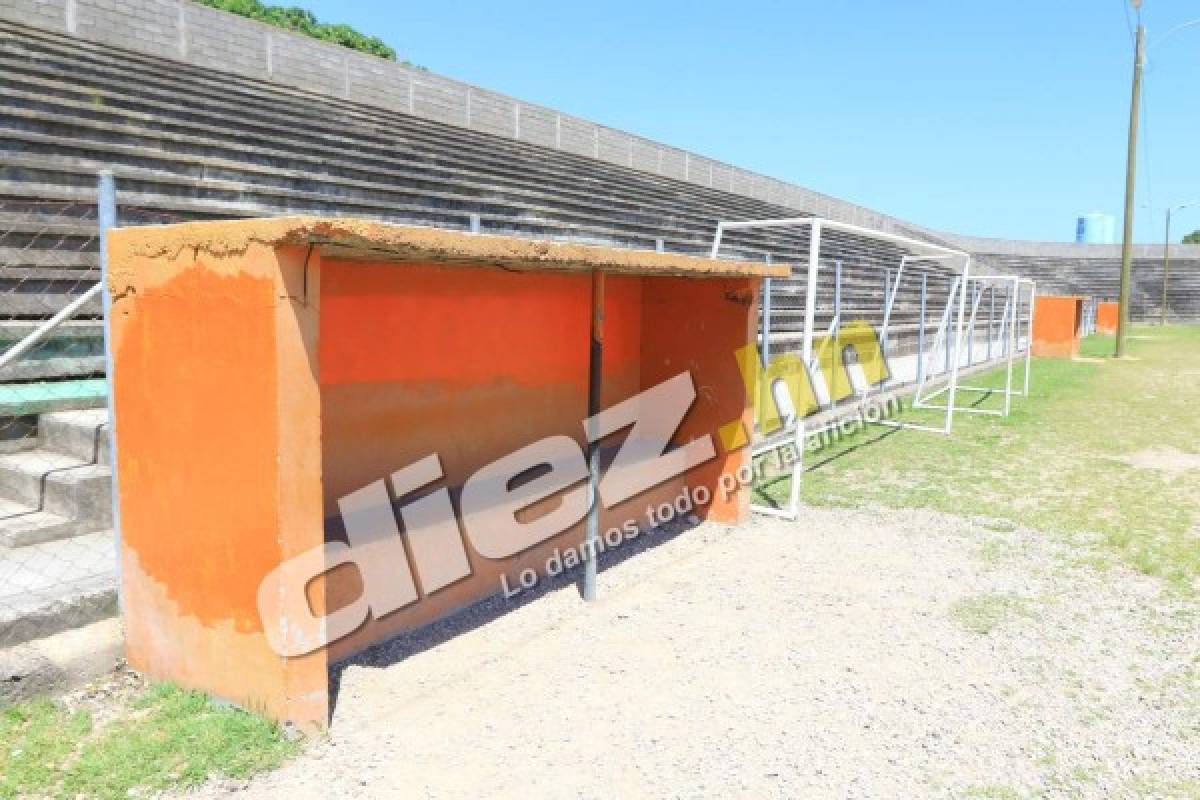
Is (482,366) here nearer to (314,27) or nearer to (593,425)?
(593,425)

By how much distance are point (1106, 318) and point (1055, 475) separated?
1375 inches

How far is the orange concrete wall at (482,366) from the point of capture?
13.5ft

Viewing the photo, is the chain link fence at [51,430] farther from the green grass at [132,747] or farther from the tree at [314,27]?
the tree at [314,27]

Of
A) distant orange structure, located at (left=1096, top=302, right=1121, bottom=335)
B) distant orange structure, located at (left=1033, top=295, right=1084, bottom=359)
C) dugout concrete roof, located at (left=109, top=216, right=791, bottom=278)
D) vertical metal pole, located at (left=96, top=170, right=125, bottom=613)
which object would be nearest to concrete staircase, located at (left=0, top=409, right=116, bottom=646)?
vertical metal pole, located at (left=96, top=170, right=125, bottom=613)

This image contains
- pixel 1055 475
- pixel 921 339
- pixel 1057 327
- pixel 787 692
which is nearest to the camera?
pixel 787 692

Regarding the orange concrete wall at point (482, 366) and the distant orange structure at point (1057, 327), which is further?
the distant orange structure at point (1057, 327)

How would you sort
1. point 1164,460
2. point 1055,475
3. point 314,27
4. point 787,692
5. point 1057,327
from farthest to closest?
point 314,27 < point 1057,327 < point 1164,460 < point 1055,475 < point 787,692

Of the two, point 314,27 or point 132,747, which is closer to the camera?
point 132,747

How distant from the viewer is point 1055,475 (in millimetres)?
7738

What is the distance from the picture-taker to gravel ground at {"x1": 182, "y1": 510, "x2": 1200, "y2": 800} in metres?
2.73

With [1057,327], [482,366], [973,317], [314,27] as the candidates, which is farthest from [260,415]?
[314,27]

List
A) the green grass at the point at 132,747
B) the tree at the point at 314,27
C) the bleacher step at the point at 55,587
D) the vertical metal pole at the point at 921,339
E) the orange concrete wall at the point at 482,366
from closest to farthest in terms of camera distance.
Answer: the green grass at the point at 132,747 < the bleacher step at the point at 55,587 < the orange concrete wall at the point at 482,366 < the vertical metal pole at the point at 921,339 < the tree at the point at 314,27

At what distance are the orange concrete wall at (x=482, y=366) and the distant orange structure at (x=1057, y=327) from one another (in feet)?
68.5

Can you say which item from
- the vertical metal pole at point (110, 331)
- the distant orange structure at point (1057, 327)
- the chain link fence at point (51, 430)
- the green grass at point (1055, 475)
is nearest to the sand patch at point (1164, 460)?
the green grass at point (1055, 475)
